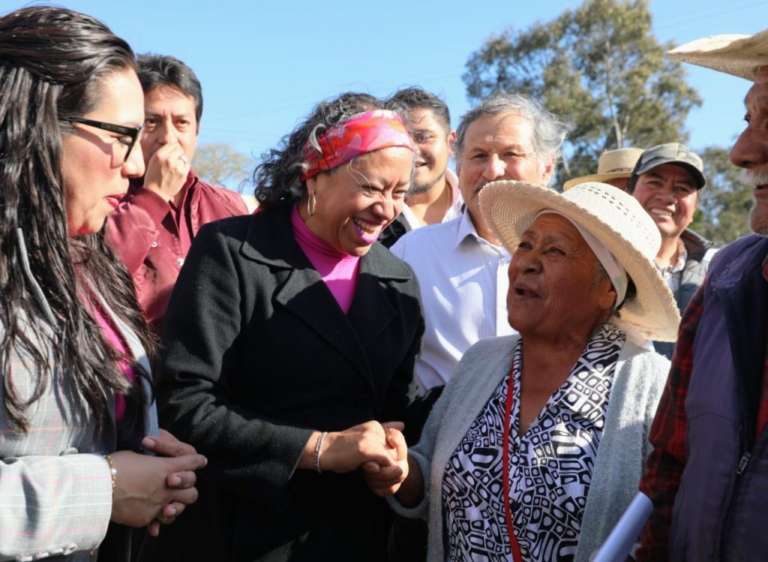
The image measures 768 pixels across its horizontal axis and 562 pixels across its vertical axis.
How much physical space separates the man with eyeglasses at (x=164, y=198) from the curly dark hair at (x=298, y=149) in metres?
0.55

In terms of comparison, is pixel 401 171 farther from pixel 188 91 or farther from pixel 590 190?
pixel 188 91

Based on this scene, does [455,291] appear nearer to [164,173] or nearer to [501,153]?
[501,153]

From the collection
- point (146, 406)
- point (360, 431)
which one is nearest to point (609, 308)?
point (360, 431)

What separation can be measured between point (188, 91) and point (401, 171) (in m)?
1.44

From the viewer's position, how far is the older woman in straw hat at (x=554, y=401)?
2.53 meters

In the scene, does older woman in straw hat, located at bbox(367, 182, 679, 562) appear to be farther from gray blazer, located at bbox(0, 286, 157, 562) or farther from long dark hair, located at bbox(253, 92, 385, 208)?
gray blazer, located at bbox(0, 286, 157, 562)

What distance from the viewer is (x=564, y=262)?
2.92m

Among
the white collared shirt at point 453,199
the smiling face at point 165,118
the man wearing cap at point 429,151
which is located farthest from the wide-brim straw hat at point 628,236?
the white collared shirt at point 453,199

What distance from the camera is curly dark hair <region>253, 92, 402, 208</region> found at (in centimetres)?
303

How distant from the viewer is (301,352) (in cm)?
280

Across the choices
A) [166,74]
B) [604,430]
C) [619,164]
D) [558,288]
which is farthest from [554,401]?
[619,164]

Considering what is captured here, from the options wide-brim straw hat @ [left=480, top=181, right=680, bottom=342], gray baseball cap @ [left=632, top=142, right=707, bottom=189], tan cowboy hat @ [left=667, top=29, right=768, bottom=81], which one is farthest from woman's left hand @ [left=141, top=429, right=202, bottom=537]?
gray baseball cap @ [left=632, top=142, right=707, bottom=189]

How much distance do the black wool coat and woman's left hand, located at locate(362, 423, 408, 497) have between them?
0.58 ft

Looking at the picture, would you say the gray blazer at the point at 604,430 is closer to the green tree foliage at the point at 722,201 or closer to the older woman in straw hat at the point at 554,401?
the older woman in straw hat at the point at 554,401
